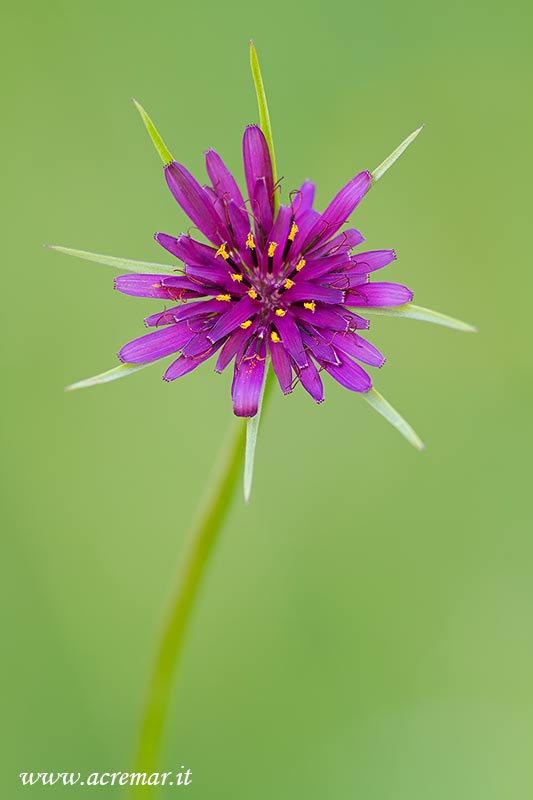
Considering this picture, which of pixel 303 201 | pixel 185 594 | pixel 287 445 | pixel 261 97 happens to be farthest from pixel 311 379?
pixel 287 445

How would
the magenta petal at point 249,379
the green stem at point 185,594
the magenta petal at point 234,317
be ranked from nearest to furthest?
the magenta petal at point 249,379 < the magenta petal at point 234,317 < the green stem at point 185,594

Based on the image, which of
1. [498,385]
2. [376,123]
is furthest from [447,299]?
[376,123]

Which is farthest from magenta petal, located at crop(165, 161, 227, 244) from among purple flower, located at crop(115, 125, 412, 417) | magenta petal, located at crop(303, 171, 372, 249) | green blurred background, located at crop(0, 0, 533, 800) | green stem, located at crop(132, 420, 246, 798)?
green blurred background, located at crop(0, 0, 533, 800)

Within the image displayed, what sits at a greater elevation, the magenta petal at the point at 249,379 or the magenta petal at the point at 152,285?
the magenta petal at the point at 152,285

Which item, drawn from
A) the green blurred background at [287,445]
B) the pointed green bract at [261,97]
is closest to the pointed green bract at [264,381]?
the pointed green bract at [261,97]

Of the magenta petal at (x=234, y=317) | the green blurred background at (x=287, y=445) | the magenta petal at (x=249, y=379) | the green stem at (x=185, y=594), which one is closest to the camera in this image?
the magenta petal at (x=249, y=379)

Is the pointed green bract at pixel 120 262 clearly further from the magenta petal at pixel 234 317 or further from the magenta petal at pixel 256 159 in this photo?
the magenta petal at pixel 256 159
